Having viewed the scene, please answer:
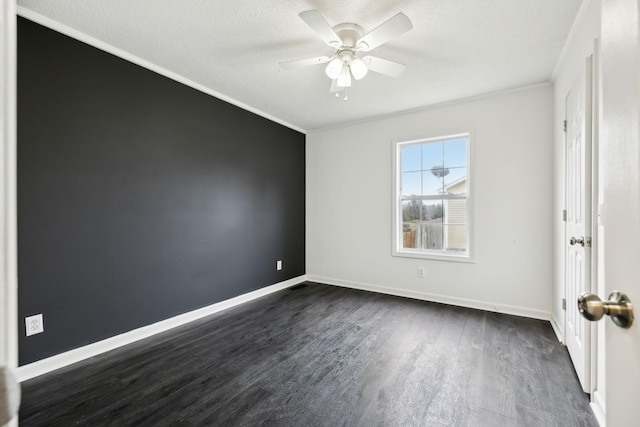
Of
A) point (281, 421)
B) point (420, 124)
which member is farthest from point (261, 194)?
point (281, 421)

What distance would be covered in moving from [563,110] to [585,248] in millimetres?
1363

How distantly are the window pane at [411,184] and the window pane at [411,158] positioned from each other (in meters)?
0.07

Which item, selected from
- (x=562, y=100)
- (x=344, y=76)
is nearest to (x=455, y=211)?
(x=562, y=100)

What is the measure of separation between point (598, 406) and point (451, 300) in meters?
1.86

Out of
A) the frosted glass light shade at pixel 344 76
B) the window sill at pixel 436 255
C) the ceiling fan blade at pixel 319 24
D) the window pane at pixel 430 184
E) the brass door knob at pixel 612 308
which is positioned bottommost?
the window sill at pixel 436 255

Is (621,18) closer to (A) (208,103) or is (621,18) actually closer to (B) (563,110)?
(B) (563,110)

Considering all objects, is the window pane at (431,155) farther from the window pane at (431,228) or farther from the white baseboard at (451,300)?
the white baseboard at (451,300)

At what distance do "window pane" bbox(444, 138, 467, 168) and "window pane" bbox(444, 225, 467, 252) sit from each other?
30.4 inches

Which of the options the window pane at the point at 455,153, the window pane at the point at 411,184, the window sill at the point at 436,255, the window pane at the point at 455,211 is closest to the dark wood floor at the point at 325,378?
the window sill at the point at 436,255

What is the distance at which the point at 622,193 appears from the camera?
60cm

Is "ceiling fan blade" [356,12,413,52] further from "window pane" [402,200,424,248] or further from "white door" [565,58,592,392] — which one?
"window pane" [402,200,424,248]

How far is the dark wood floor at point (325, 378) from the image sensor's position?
1600 mm

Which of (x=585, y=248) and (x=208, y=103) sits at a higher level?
(x=208, y=103)

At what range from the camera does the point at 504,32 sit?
2.11 metres
